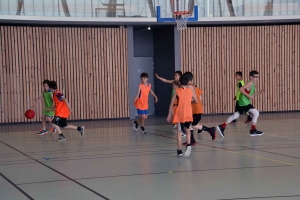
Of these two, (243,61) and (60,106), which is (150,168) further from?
(243,61)

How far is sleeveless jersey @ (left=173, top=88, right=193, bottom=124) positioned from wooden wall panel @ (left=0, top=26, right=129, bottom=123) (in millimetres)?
12408

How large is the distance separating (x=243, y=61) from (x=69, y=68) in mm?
7705

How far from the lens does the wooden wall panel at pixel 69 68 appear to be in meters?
21.8

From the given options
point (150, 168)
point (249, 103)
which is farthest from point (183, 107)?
point (249, 103)

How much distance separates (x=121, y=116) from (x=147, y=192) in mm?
16244

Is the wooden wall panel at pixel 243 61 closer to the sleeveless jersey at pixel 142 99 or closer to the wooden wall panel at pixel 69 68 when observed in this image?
the wooden wall panel at pixel 69 68

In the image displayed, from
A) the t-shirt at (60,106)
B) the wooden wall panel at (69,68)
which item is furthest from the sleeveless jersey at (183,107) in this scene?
the wooden wall panel at (69,68)

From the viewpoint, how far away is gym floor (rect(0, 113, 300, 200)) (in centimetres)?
712

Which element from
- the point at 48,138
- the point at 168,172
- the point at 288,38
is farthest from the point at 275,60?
the point at 168,172

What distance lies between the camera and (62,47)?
22453mm

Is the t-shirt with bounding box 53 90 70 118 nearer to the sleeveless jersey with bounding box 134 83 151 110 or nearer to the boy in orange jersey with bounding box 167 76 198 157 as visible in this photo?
the sleeveless jersey with bounding box 134 83 151 110

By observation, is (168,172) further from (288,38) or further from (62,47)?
(288,38)

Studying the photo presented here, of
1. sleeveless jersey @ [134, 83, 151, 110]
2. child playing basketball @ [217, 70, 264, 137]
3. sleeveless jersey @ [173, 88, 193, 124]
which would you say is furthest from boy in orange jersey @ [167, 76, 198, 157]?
sleeveless jersey @ [134, 83, 151, 110]

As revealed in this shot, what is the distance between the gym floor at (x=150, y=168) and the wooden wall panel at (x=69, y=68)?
686 centimetres
